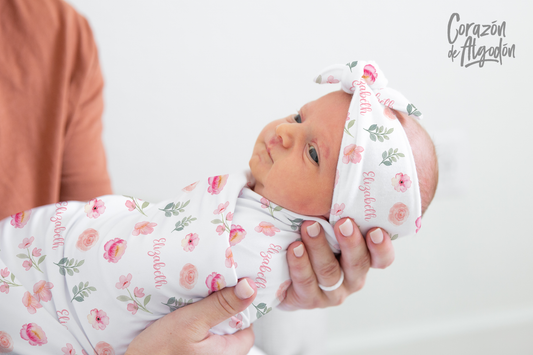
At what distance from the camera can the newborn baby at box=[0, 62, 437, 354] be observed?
872 millimetres

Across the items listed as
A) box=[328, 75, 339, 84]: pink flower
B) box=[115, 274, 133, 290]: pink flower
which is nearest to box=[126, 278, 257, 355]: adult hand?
box=[115, 274, 133, 290]: pink flower

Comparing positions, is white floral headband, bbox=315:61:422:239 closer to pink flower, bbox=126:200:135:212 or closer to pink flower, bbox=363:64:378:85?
pink flower, bbox=363:64:378:85

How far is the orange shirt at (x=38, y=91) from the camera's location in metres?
1.09

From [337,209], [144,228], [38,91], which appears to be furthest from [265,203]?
[38,91]

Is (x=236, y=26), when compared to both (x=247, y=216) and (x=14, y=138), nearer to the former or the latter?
(x=14, y=138)

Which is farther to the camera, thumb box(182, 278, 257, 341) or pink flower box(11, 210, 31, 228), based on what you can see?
pink flower box(11, 210, 31, 228)

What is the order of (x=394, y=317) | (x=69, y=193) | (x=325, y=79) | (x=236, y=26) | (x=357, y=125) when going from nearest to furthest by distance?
(x=357, y=125) → (x=325, y=79) → (x=69, y=193) → (x=236, y=26) → (x=394, y=317)

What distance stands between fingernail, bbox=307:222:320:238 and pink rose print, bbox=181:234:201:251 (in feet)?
0.80

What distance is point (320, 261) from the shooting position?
0.97 metres

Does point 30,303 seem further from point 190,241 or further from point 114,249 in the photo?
point 190,241

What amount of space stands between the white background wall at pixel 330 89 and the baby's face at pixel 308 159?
3.26ft

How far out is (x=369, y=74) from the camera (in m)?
0.95

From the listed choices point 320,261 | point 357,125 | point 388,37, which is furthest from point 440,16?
point 320,261

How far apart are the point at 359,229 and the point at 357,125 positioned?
24 centimetres
